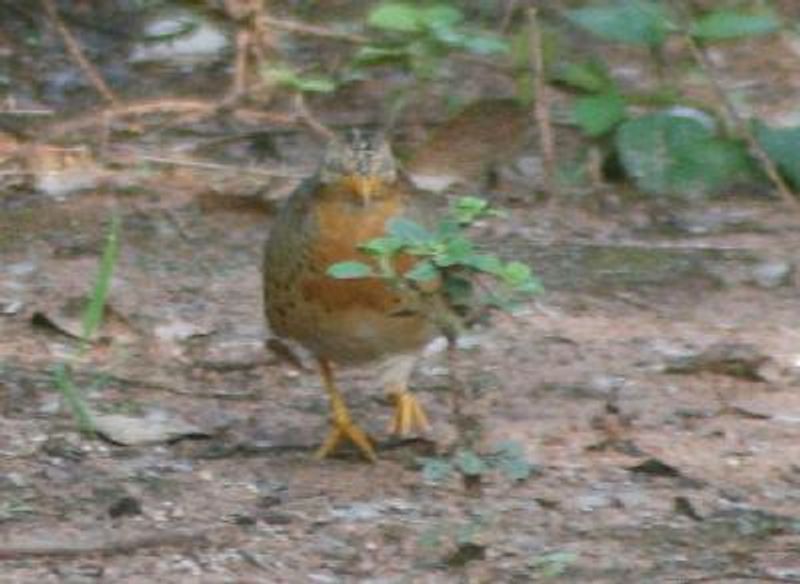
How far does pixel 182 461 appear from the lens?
14.9 feet

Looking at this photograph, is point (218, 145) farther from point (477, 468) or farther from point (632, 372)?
point (477, 468)

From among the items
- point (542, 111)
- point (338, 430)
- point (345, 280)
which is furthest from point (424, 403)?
point (542, 111)

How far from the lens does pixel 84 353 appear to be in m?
5.19

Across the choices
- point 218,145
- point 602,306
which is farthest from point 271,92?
point 602,306

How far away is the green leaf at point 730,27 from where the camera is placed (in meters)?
6.07

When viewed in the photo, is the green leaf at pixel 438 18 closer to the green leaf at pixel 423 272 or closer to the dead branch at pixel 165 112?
the dead branch at pixel 165 112

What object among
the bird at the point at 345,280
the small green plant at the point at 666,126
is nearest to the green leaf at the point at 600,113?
Result: the small green plant at the point at 666,126

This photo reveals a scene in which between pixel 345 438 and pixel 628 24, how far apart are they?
1948 mm

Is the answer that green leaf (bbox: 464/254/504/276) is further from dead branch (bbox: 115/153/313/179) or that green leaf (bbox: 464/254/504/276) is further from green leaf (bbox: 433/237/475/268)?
dead branch (bbox: 115/153/313/179)

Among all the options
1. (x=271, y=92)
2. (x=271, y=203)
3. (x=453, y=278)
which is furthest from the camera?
(x=271, y=92)

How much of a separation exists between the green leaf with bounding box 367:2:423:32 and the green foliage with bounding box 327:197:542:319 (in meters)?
2.30

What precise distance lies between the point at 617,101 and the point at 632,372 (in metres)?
1.43

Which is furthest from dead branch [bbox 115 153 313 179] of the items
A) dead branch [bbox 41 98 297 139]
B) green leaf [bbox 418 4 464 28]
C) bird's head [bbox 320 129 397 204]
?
bird's head [bbox 320 129 397 204]

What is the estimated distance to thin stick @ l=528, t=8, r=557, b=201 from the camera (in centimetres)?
623
